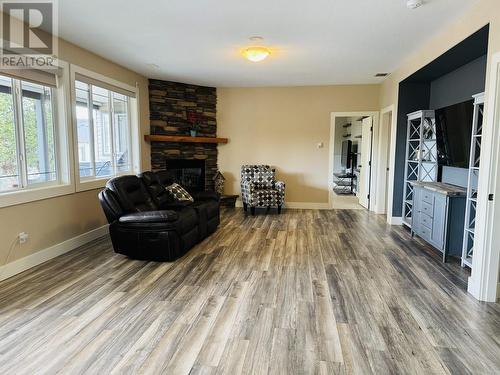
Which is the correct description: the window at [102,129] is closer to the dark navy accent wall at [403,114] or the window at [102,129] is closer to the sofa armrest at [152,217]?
the sofa armrest at [152,217]

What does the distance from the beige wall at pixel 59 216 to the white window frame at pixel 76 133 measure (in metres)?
0.09

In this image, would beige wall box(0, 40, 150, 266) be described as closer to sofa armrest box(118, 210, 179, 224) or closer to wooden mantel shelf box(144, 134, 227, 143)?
sofa armrest box(118, 210, 179, 224)

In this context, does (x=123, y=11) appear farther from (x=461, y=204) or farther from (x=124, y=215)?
(x=461, y=204)

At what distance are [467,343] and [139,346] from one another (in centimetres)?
219

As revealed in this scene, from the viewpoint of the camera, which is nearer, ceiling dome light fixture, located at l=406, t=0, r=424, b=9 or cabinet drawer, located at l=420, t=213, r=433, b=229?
ceiling dome light fixture, located at l=406, t=0, r=424, b=9

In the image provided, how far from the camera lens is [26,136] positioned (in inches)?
139

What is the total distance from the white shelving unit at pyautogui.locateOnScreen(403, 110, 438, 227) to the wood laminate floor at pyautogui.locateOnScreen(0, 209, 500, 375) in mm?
1305

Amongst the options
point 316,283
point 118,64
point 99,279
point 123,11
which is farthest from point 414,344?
point 118,64

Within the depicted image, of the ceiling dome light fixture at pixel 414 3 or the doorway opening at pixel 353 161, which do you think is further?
the doorway opening at pixel 353 161

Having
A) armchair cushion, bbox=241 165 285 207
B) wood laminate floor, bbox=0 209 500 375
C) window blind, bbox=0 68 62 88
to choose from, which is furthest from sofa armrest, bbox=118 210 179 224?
armchair cushion, bbox=241 165 285 207

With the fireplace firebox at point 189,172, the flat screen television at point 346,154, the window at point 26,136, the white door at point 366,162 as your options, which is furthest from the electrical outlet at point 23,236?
the flat screen television at point 346,154

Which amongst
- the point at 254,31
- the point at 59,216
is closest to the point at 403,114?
the point at 254,31

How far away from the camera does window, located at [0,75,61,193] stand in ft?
10.7

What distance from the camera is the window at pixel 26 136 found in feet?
10.7
